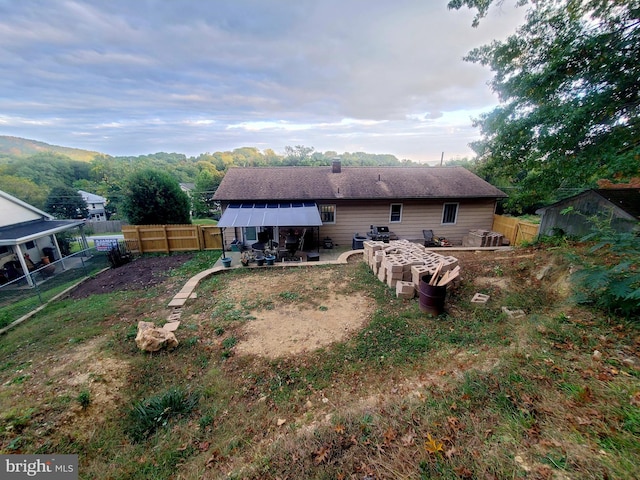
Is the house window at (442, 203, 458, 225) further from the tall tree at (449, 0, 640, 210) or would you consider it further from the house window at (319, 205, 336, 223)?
the house window at (319, 205, 336, 223)

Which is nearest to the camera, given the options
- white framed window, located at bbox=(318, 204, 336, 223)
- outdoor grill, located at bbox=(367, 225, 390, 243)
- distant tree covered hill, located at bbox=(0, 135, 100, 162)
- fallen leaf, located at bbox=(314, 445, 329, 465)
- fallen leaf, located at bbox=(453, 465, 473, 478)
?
fallen leaf, located at bbox=(453, 465, 473, 478)

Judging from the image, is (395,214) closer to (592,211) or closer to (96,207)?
(592,211)

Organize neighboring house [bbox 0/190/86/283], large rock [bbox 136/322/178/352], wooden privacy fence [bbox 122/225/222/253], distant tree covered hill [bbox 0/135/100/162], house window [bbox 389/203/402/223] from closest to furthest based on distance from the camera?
large rock [bbox 136/322/178/352] → neighboring house [bbox 0/190/86/283] → wooden privacy fence [bbox 122/225/222/253] → house window [bbox 389/203/402/223] → distant tree covered hill [bbox 0/135/100/162]

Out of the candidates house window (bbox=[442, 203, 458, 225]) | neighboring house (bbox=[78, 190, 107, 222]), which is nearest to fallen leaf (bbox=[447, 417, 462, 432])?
house window (bbox=[442, 203, 458, 225])

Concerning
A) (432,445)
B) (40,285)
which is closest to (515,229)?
(432,445)

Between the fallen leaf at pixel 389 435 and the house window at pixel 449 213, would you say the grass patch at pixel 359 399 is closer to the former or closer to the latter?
the fallen leaf at pixel 389 435

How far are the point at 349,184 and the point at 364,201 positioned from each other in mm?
1458

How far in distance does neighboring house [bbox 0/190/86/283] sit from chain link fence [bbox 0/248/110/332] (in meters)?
0.61

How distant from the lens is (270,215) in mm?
10586

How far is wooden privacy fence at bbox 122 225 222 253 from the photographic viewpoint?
488 inches


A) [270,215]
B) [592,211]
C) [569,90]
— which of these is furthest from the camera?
[270,215]

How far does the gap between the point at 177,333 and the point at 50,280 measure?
10469mm

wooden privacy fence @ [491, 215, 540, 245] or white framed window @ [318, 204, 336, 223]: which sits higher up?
white framed window @ [318, 204, 336, 223]

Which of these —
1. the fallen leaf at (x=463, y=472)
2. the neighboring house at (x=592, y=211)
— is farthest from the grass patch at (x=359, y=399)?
the neighboring house at (x=592, y=211)
